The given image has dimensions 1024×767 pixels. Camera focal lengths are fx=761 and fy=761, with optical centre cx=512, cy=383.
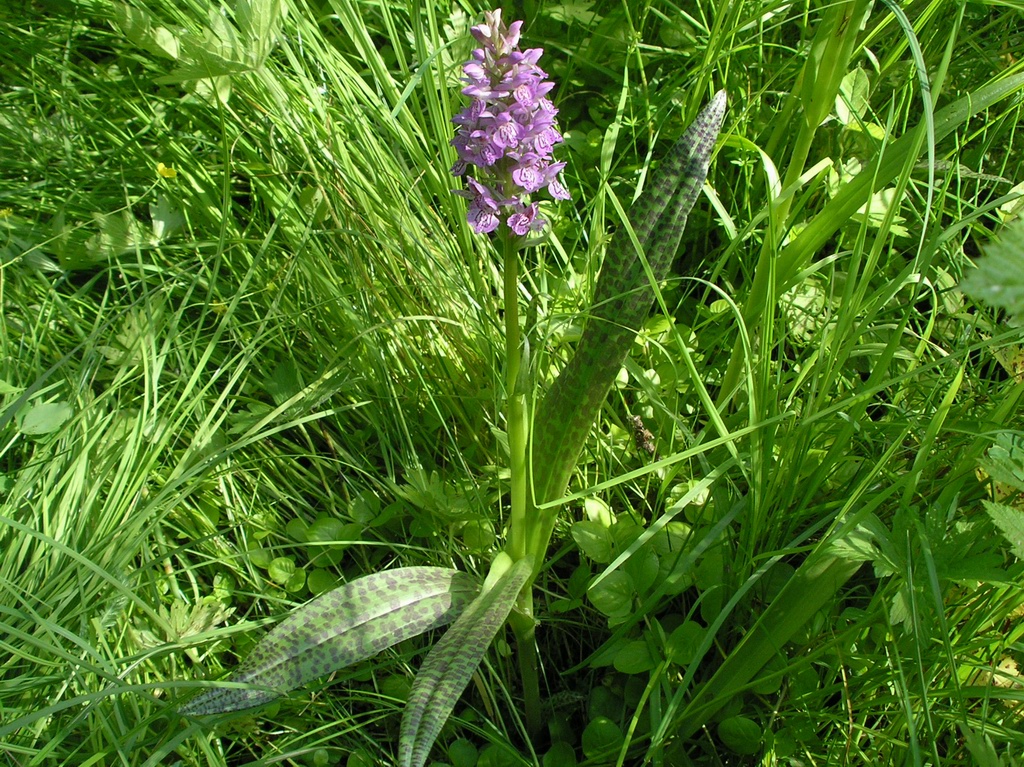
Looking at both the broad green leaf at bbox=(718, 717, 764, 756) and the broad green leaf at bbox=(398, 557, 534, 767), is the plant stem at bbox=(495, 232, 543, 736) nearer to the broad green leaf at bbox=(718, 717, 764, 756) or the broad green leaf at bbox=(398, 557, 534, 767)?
the broad green leaf at bbox=(398, 557, 534, 767)

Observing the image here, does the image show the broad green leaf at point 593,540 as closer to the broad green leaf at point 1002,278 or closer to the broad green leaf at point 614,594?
the broad green leaf at point 614,594

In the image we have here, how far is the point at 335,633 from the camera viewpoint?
4.52 ft

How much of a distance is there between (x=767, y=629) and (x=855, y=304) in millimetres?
608

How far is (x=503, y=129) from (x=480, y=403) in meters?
0.90

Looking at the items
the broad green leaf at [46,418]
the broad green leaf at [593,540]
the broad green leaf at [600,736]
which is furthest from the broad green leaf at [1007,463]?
the broad green leaf at [46,418]

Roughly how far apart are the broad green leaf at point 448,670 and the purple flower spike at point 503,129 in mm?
645

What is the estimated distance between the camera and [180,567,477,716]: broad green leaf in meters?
1.33

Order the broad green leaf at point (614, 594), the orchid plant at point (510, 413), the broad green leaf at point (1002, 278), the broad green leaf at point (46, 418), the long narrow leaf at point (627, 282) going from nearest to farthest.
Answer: the broad green leaf at point (1002, 278) < the orchid plant at point (510, 413) < the long narrow leaf at point (627, 282) < the broad green leaf at point (614, 594) < the broad green leaf at point (46, 418)

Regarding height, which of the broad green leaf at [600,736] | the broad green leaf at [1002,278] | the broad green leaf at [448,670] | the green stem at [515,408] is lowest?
the broad green leaf at [600,736]

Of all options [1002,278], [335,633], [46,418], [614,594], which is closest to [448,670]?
[335,633]

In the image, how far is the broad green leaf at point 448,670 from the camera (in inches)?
46.2

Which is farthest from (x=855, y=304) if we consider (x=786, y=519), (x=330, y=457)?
(x=330, y=457)

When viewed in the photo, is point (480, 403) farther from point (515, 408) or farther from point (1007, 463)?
point (1007, 463)

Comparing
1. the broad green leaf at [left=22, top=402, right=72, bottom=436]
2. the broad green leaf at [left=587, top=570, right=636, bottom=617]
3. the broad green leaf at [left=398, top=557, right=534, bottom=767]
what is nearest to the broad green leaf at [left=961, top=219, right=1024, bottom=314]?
the broad green leaf at [left=398, top=557, right=534, bottom=767]
